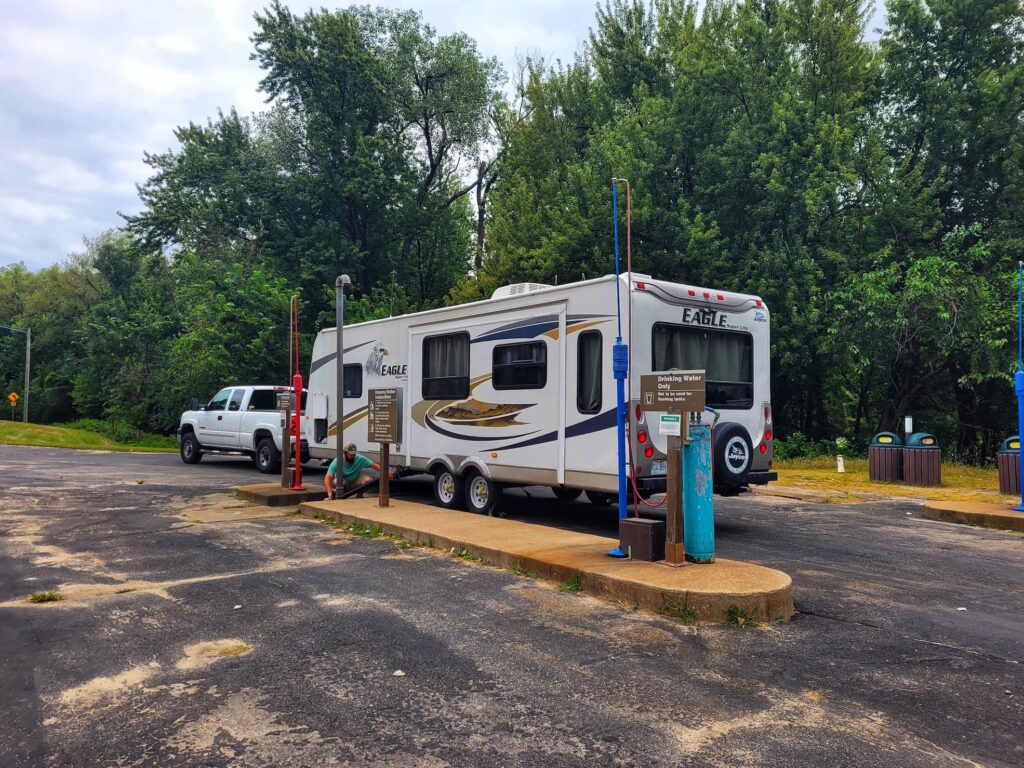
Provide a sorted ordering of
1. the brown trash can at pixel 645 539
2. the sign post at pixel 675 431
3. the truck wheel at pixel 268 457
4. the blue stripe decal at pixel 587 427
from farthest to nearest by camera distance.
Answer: the truck wheel at pixel 268 457, the blue stripe decal at pixel 587 427, the brown trash can at pixel 645 539, the sign post at pixel 675 431

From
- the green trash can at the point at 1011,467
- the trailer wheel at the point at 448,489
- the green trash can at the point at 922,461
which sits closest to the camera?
the trailer wheel at the point at 448,489

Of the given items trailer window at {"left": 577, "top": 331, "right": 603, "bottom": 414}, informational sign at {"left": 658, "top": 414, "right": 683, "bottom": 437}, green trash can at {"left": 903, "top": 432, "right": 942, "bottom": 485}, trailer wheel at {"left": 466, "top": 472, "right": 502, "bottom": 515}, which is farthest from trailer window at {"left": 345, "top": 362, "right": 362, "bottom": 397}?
green trash can at {"left": 903, "top": 432, "right": 942, "bottom": 485}

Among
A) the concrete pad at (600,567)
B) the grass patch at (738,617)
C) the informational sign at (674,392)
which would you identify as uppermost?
the informational sign at (674,392)

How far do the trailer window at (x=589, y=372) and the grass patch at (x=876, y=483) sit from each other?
6.74m

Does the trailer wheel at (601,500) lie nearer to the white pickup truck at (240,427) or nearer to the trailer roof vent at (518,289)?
the trailer roof vent at (518,289)

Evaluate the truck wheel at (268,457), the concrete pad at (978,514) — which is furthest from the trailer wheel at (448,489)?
the truck wheel at (268,457)

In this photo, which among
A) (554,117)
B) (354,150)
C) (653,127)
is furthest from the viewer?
(354,150)

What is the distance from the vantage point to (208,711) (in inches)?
162

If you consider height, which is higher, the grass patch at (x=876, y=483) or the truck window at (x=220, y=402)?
the truck window at (x=220, y=402)

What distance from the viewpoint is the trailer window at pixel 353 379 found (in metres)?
13.8

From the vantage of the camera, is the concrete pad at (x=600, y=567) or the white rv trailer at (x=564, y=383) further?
the white rv trailer at (x=564, y=383)

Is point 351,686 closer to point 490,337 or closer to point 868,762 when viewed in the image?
point 868,762

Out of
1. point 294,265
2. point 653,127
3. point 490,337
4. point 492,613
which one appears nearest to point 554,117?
point 653,127

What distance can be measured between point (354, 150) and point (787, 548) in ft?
90.8
